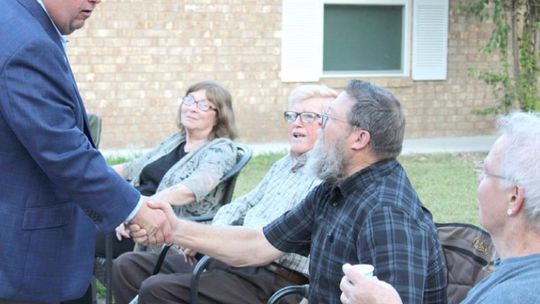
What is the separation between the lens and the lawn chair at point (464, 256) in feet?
11.1

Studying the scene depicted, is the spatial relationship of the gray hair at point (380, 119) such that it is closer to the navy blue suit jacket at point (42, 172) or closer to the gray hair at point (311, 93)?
the navy blue suit jacket at point (42, 172)

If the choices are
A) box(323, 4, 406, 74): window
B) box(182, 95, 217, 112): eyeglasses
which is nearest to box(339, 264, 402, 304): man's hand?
box(182, 95, 217, 112): eyeglasses

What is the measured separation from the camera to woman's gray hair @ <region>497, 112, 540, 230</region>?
225cm

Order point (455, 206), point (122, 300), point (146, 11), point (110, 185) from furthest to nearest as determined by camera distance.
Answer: point (146, 11)
point (455, 206)
point (122, 300)
point (110, 185)

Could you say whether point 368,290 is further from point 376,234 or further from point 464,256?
point 464,256

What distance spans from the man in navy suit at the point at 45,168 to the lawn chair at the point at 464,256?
47.5 inches

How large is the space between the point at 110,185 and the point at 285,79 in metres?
8.89

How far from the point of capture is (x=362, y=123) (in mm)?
3283

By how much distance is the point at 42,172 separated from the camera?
311 centimetres

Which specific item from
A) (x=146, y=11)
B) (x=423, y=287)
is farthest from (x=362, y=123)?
(x=146, y=11)

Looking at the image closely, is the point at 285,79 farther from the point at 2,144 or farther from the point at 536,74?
the point at 2,144

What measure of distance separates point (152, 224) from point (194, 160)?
64.2 inches

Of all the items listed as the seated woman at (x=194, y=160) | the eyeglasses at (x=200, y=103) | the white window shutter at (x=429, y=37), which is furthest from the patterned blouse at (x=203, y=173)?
the white window shutter at (x=429, y=37)

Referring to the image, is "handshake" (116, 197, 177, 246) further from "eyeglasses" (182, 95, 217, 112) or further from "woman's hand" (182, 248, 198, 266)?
"eyeglasses" (182, 95, 217, 112)
